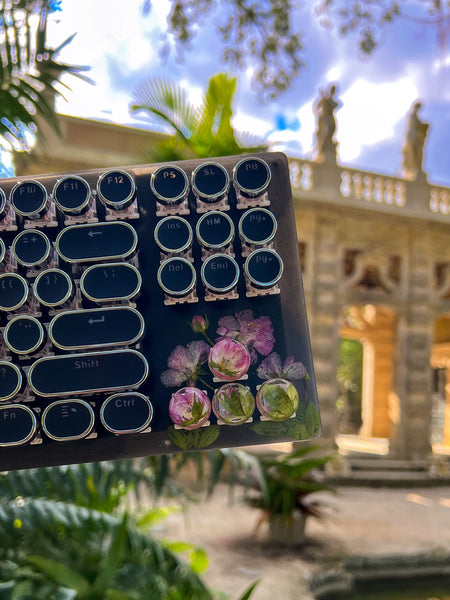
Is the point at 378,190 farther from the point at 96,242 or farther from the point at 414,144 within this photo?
the point at 96,242

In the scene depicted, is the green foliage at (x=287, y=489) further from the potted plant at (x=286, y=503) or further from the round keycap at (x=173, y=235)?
the round keycap at (x=173, y=235)

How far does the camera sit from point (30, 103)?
49.1 inches

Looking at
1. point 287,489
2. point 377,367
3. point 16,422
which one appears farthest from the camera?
point 377,367

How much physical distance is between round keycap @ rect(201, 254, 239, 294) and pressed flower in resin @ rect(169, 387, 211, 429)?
0.41 feet

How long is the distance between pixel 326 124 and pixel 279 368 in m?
10.4

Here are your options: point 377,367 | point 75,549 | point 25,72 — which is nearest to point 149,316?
point 25,72

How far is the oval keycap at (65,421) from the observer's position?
0.67 m

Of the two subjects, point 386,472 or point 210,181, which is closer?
point 210,181

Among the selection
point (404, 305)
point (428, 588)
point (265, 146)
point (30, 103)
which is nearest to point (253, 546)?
point (428, 588)

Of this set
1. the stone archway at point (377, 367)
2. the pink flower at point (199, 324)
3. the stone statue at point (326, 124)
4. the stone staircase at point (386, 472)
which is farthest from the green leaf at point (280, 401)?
the stone archway at point (377, 367)

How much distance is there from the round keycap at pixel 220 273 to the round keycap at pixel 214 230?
2 cm

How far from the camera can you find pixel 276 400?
2.29ft

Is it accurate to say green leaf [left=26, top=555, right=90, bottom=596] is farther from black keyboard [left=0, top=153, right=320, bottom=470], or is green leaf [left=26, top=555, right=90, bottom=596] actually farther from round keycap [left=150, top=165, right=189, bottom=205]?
round keycap [left=150, top=165, right=189, bottom=205]

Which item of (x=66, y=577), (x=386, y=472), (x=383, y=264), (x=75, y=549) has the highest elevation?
(x=383, y=264)
